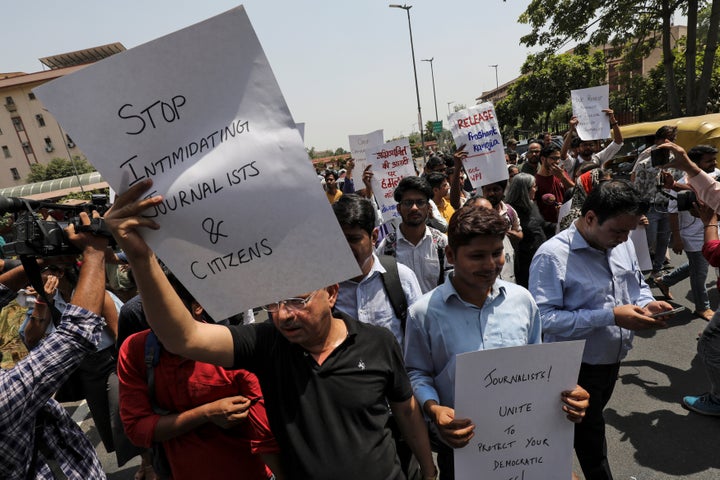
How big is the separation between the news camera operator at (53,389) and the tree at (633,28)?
18097 mm

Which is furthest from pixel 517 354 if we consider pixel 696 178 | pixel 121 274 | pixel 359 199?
pixel 121 274

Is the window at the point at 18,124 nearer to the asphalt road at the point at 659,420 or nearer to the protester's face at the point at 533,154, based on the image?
the asphalt road at the point at 659,420

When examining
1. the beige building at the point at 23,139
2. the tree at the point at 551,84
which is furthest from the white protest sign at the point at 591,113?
the beige building at the point at 23,139

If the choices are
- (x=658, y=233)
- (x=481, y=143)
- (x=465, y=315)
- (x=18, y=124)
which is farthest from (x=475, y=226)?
(x=18, y=124)

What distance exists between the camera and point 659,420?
9.77 ft

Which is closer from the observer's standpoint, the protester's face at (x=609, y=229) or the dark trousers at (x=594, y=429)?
the protester's face at (x=609, y=229)

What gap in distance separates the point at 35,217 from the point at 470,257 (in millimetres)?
1472

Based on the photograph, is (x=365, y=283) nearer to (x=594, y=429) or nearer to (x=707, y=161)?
(x=594, y=429)

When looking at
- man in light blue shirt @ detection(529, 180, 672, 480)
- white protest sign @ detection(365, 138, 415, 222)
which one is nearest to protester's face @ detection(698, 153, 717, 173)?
man in light blue shirt @ detection(529, 180, 672, 480)

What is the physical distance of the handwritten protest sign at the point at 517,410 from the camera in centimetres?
139

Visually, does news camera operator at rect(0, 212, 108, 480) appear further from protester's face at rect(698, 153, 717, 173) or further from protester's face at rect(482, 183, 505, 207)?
protester's face at rect(698, 153, 717, 173)

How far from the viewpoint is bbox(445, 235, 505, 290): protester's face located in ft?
5.35

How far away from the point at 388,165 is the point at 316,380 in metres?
4.24

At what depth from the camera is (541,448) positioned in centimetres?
155
